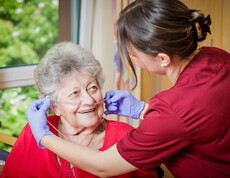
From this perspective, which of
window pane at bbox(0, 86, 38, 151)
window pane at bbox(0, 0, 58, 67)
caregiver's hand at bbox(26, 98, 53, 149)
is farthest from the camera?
window pane at bbox(0, 86, 38, 151)

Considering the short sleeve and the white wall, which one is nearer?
the short sleeve

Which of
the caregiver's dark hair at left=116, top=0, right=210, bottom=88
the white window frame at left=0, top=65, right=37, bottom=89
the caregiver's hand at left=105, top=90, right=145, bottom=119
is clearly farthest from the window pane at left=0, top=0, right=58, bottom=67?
the caregiver's dark hair at left=116, top=0, right=210, bottom=88

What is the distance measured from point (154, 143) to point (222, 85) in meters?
0.35

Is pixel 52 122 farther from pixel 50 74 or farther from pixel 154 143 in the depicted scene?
pixel 154 143

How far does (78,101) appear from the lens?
1429mm

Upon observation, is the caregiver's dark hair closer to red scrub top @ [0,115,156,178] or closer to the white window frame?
red scrub top @ [0,115,156,178]

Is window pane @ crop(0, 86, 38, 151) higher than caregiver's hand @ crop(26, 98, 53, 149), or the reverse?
caregiver's hand @ crop(26, 98, 53, 149)

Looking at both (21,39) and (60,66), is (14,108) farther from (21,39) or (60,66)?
(60,66)

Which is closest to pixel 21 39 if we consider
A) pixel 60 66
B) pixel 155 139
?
Result: pixel 60 66

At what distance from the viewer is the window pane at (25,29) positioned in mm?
2805

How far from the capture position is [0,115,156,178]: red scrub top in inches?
55.5

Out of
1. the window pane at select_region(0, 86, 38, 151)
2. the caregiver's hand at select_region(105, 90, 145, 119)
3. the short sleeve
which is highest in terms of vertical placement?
the short sleeve

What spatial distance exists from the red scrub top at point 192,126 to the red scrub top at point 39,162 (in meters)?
0.42

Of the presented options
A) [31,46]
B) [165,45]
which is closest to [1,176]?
[165,45]
